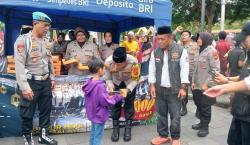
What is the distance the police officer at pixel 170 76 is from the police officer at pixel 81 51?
1.43m

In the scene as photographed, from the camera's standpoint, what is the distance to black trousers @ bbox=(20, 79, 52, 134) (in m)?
5.34

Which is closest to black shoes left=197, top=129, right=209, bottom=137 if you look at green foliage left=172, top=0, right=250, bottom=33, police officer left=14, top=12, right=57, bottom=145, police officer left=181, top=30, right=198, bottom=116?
police officer left=181, top=30, right=198, bottom=116

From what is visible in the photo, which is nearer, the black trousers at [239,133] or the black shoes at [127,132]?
the black trousers at [239,133]

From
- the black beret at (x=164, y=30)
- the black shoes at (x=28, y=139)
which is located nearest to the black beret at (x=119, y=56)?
the black beret at (x=164, y=30)

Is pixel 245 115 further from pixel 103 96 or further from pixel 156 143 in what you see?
pixel 156 143

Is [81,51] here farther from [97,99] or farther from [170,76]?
[97,99]

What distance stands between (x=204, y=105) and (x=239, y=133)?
2.00 metres

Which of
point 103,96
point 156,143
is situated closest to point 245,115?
point 103,96

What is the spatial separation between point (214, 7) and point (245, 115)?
20.1 metres

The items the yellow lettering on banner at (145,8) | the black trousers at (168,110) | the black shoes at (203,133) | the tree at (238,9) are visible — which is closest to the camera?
the black trousers at (168,110)

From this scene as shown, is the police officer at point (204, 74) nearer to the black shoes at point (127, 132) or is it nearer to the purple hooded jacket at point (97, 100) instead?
the black shoes at point (127, 132)

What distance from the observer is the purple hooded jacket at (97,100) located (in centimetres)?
476

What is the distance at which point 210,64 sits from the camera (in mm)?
6062

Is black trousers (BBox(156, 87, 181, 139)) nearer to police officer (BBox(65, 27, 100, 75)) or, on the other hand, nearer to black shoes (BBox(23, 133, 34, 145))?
police officer (BBox(65, 27, 100, 75))
